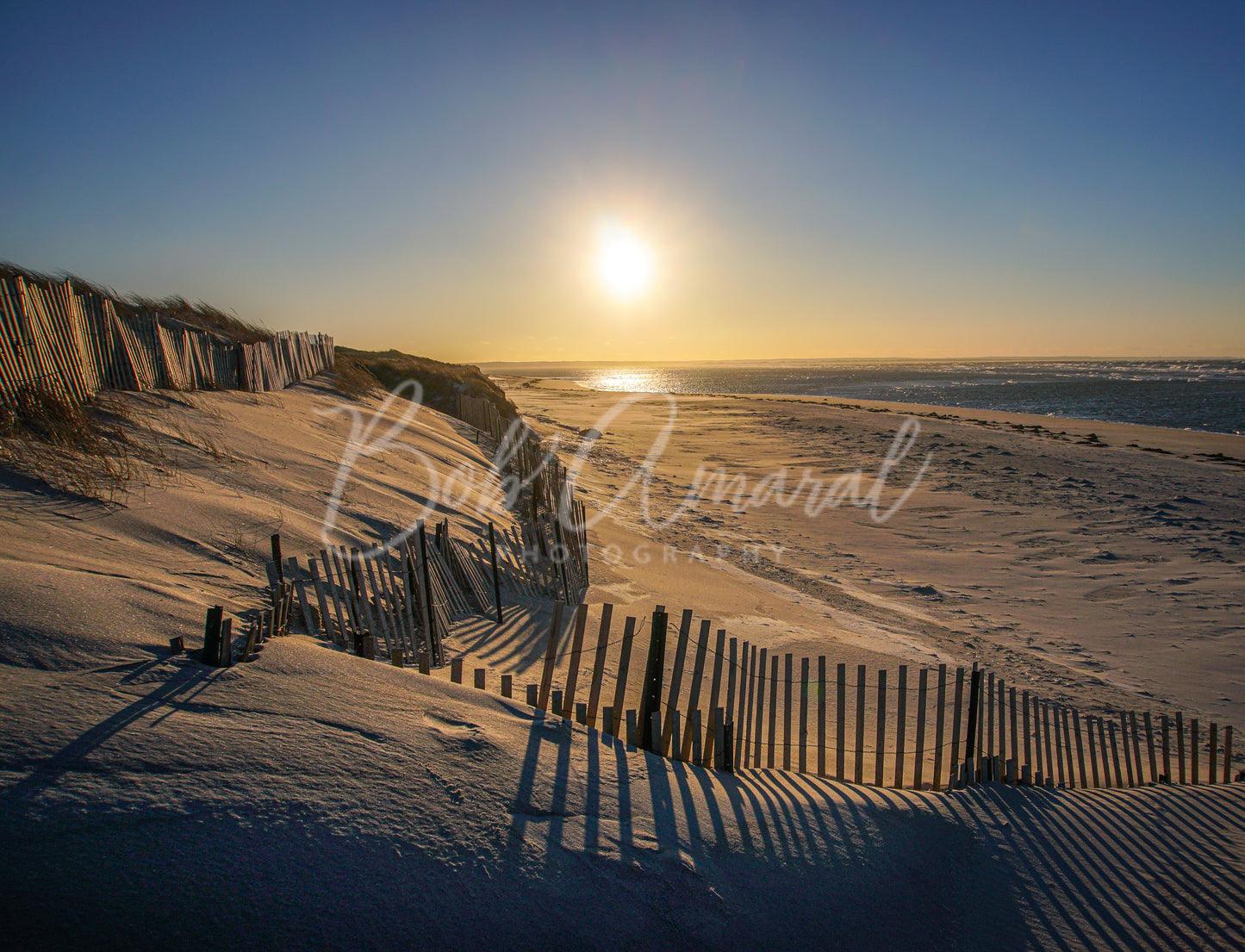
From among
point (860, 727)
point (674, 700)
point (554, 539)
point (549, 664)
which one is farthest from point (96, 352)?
point (860, 727)

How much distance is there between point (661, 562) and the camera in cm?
1034

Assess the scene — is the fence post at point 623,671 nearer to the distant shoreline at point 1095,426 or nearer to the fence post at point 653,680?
the fence post at point 653,680

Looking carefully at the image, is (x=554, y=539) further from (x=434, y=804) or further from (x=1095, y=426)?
(x=1095, y=426)

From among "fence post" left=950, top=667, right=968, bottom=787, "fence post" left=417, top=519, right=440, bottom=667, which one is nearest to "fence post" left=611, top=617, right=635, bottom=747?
"fence post" left=417, top=519, right=440, bottom=667

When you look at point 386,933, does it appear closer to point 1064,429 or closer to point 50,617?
point 50,617

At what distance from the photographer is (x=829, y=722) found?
627 centimetres

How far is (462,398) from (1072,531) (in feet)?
59.9

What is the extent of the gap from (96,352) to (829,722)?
31.6ft

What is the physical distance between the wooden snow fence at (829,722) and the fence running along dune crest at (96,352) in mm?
5872

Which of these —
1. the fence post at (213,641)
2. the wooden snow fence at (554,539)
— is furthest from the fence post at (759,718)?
the fence post at (213,641)

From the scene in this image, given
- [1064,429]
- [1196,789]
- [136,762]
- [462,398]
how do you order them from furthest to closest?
[1064,429] → [462,398] → [1196,789] → [136,762]

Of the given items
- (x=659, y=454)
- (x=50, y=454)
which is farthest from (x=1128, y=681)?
(x=659, y=454)

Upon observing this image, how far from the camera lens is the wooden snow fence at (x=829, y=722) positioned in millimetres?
4113

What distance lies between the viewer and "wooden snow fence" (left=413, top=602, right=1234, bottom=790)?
4.11m
